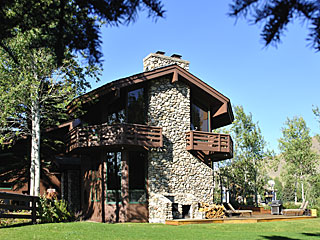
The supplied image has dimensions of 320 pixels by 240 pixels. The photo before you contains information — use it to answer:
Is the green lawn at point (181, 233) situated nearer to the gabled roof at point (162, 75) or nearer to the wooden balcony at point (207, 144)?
the wooden balcony at point (207, 144)

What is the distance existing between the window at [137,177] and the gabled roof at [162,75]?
3270 mm

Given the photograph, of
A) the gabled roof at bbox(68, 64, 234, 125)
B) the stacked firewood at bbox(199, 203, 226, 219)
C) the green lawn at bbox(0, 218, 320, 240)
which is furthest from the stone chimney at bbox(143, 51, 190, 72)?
the green lawn at bbox(0, 218, 320, 240)

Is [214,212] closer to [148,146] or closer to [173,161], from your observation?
[173,161]

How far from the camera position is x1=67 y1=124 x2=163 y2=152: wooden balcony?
17344mm

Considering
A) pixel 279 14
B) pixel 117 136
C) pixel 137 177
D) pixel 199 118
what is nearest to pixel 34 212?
pixel 117 136

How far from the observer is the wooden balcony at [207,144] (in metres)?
19.9

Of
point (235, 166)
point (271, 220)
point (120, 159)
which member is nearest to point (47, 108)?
point (120, 159)

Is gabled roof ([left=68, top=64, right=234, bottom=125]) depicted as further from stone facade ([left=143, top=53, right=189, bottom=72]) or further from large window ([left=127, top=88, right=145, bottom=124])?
stone facade ([left=143, top=53, right=189, bottom=72])

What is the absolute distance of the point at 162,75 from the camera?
63.9 feet

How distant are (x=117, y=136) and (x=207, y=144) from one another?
5.25 metres

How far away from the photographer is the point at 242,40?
3.36 m

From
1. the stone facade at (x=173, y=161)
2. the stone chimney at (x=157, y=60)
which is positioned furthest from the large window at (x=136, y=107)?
the stone chimney at (x=157, y=60)

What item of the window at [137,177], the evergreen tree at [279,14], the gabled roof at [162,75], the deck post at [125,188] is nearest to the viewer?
the evergreen tree at [279,14]

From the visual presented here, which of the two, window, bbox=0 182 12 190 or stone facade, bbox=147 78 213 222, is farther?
window, bbox=0 182 12 190
